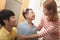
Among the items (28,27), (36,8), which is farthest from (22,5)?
(28,27)

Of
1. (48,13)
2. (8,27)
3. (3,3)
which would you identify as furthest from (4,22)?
(3,3)

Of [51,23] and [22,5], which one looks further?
[22,5]

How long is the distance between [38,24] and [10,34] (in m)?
0.37

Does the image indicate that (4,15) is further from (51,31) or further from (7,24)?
(51,31)

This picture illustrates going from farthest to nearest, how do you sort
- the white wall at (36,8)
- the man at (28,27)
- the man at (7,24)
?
the white wall at (36,8) → the man at (28,27) → the man at (7,24)

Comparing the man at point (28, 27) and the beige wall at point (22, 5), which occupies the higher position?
the beige wall at point (22, 5)

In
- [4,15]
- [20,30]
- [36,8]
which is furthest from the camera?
[36,8]

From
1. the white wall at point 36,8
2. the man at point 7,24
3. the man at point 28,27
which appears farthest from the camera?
the white wall at point 36,8

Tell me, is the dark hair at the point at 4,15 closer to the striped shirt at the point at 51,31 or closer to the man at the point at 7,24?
the man at the point at 7,24

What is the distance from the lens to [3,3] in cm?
158

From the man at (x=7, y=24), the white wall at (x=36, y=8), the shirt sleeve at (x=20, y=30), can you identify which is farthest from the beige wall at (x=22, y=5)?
the man at (x=7, y=24)

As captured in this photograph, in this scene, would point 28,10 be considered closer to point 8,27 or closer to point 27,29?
point 27,29

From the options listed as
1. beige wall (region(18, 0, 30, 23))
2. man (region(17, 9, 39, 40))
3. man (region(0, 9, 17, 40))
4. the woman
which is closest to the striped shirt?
the woman

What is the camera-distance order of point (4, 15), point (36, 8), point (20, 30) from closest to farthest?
point (4, 15), point (20, 30), point (36, 8)
